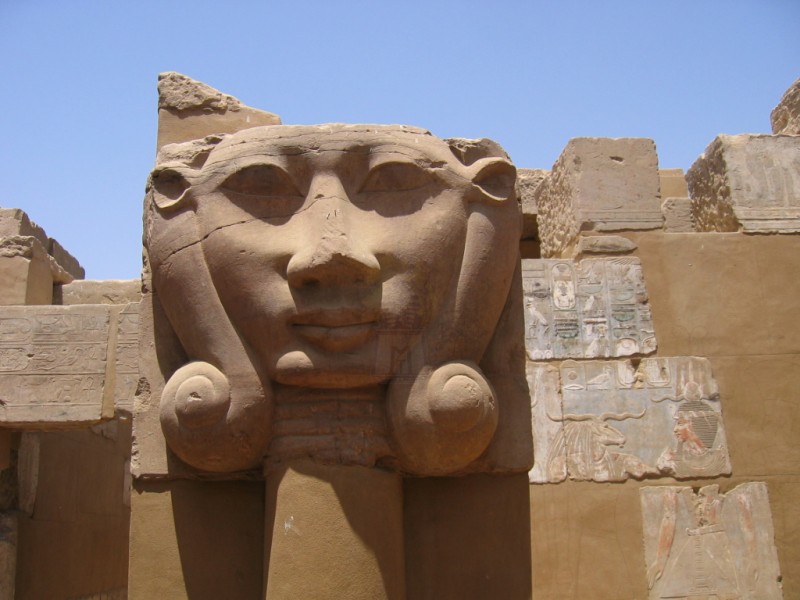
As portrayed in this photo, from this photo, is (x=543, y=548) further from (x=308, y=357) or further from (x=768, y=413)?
(x=308, y=357)

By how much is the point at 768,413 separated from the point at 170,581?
4615 millimetres

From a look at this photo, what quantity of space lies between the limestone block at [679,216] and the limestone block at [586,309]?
1136 millimetres

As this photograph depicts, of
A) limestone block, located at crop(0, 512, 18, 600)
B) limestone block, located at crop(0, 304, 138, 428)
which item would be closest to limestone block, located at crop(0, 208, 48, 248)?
limestone block, located at crop(0, 304, 138, 428)

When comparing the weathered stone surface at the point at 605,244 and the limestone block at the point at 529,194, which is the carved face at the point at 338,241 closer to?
the weathered stone surface at the point at 605,244

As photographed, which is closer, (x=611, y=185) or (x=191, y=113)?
(x=191, y=113)

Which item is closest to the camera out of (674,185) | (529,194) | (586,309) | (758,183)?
(586,309)

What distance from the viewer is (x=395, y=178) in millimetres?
2553

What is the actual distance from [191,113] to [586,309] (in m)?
3.37

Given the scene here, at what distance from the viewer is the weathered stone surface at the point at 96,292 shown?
687cm

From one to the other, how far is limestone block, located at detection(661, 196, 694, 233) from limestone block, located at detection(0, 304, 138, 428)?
14.3 ft

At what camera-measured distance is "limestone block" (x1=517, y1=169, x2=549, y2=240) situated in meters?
7.36

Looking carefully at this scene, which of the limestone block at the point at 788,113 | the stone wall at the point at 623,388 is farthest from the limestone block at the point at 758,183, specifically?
the limestone block at the point at 788,113

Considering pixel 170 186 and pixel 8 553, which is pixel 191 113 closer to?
pixel 170 186

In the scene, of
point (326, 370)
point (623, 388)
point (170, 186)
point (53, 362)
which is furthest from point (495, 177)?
point (53, 362)
